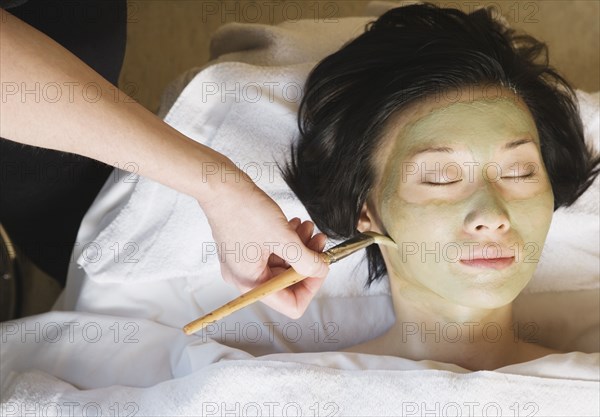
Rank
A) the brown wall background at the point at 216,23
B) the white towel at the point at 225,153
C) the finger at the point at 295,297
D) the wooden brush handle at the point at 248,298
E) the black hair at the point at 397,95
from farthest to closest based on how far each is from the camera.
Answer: the brown wall background at the point at 216,23 → the white towel at the point at 225,153 → the black hair at the point at 397,95 → the finger at the point at 295,297 → the wooden brush handle at the point at 248,298

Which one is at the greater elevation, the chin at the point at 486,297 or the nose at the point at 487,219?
the nose at the point at 487,219

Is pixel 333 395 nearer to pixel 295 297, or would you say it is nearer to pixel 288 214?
pixel 295 297

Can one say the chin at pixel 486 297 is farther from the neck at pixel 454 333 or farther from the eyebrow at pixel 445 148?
the eyebrow at pixel 445 148

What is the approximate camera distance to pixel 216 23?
6.02 ft

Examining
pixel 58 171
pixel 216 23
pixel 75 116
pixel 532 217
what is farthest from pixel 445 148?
pixel 216 23

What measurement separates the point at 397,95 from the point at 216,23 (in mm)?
843

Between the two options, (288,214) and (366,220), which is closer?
(366,220)

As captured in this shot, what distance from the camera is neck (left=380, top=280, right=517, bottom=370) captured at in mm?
1144

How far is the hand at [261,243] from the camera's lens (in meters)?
0.92

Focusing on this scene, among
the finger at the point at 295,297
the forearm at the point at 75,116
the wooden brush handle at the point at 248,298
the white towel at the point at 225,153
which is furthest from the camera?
the white towel at the point at 225,153

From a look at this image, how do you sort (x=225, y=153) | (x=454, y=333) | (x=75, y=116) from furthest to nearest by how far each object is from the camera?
(x=225, y=153), (x=454, y=333), (x=75, y=116)

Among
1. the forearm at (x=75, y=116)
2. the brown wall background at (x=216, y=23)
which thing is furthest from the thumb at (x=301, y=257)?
the brown wall background at (x=216, y=23)

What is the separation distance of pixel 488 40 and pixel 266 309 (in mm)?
563

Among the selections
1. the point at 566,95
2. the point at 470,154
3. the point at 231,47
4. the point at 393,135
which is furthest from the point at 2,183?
the point at 566,95
